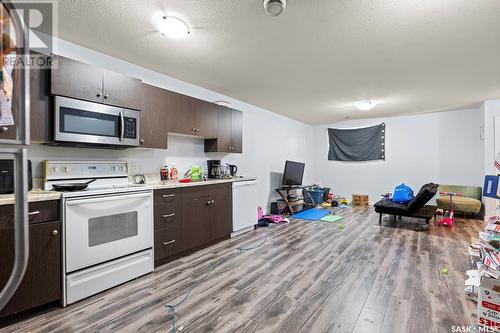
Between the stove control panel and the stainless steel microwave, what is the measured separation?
0.34 metres

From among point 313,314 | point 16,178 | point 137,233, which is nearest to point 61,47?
point 137,233

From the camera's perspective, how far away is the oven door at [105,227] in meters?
1.98

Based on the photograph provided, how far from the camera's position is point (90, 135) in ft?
7.64

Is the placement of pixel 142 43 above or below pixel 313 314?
above

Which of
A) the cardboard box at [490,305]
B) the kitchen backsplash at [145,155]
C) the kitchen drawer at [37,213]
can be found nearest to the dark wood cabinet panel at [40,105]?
the kitchen backsplash at [145,155]

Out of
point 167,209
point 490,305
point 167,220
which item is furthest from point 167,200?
point 490,305

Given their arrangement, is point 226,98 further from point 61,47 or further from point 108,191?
point 108,191

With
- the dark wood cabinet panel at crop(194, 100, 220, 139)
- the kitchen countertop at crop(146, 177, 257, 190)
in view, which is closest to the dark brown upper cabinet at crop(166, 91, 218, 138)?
the dark wood cabinet panel at crop(194, 100, 220, 139)

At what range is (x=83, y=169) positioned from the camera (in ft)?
8.25

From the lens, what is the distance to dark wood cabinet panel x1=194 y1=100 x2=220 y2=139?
3465 millimetres

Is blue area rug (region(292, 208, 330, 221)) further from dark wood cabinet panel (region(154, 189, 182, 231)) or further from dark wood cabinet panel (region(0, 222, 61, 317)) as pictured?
dark wood cabinet panel (region(0, 222, 61, 317))

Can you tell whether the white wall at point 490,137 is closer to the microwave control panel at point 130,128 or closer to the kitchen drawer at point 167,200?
the kitchen drawer at point 167,200

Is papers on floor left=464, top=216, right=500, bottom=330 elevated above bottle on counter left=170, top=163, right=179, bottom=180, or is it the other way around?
bottle on counter left=170, top=163, right=179, bottom=180

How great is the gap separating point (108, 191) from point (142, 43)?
1.56 meters
